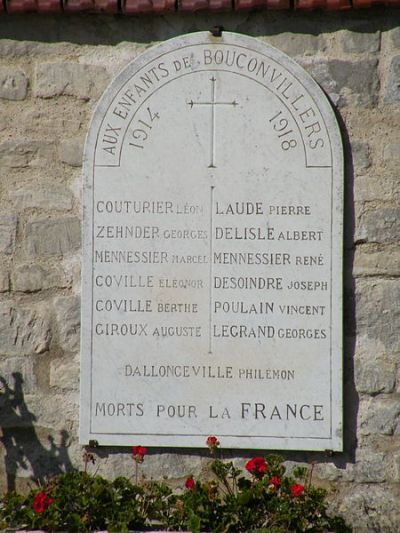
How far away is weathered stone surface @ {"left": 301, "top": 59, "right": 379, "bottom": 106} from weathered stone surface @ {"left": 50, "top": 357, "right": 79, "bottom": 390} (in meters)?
1.68

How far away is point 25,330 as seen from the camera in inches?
169

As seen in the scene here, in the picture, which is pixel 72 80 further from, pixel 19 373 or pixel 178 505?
pixel 178 505

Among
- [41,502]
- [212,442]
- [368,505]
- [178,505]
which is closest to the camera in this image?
[41,502]

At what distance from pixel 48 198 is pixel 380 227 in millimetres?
1507

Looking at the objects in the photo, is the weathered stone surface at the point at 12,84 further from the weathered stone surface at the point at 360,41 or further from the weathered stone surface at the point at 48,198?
the weathered stone surface at the point at 360,41

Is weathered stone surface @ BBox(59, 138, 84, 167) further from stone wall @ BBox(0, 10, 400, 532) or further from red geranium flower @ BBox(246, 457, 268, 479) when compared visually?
red geranium flower @ BBox(246, 457, 268, 479)

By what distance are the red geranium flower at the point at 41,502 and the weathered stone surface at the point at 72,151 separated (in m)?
1.48

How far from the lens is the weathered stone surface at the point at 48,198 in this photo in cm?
430

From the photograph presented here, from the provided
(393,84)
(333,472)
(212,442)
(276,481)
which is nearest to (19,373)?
(212,442)

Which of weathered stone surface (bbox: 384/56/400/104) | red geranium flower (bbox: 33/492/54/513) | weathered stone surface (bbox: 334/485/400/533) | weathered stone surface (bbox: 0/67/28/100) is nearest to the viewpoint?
red geranium flower (bbox: 33/492/54/513)

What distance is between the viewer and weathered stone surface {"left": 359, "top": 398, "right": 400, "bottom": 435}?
4172mm

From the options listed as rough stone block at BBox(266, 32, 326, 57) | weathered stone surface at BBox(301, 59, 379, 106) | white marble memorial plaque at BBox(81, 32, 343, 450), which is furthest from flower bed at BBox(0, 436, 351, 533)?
rough stone block at BBox(266, 32, 326, 57)

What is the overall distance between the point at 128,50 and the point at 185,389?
1.57m

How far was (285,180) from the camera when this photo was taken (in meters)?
4.22
